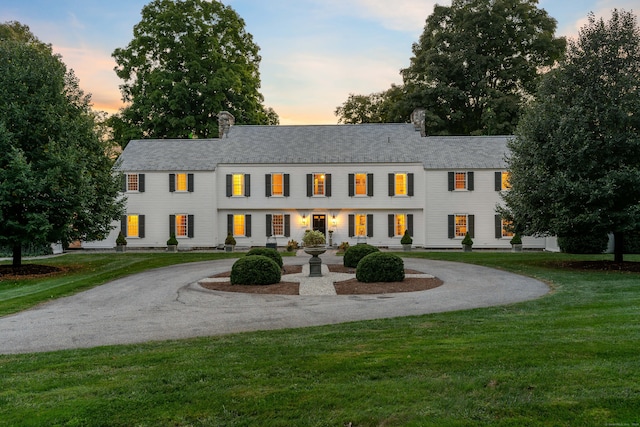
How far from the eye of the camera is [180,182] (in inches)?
1296

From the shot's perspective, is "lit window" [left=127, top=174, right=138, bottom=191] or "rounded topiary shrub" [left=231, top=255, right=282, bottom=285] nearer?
"rounded topiary shrub" [left=231, top=255, right=282, bottom=285]

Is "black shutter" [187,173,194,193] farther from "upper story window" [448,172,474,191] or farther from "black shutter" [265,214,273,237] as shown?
"upper story window" [448,172,474,191]

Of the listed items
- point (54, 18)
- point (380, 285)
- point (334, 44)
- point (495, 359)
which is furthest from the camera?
point (334, 44)

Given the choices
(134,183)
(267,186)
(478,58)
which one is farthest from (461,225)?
(134,183)

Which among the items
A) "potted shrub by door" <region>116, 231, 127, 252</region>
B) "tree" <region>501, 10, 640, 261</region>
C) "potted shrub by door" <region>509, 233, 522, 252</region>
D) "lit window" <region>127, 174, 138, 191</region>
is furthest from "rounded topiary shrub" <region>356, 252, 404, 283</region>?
"lit window" <region>127, 174, 138, 191</region>

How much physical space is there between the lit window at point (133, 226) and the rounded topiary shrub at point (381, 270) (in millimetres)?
21866

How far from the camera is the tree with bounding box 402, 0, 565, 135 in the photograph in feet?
147

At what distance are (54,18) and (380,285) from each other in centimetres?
2024

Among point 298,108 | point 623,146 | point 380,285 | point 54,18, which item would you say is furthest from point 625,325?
point 298,108

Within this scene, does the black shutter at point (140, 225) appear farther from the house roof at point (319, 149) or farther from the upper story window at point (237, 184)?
the upper story window at point (237, 184)

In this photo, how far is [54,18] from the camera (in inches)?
898

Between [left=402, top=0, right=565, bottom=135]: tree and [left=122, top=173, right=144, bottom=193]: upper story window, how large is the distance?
25.4 meters

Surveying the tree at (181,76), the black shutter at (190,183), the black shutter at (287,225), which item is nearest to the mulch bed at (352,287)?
the black shutter at (287,225)

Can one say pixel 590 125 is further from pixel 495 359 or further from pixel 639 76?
pixel 495 359
